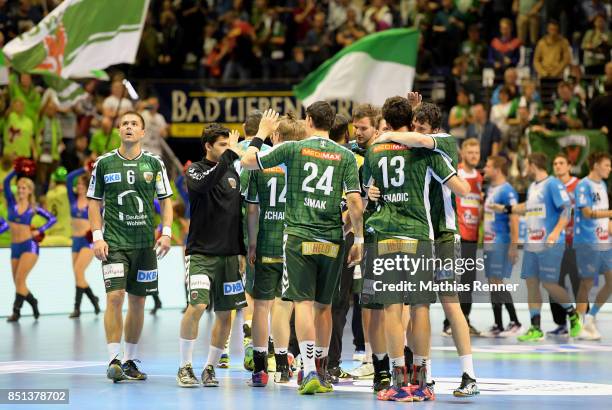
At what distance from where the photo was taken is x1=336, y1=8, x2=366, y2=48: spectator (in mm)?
26812

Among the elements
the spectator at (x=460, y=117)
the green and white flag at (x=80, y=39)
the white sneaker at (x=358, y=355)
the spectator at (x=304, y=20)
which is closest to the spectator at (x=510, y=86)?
the spectator at (x=460, y=117)

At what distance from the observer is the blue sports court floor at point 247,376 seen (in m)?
9.51

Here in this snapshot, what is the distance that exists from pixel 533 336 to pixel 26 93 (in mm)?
13259

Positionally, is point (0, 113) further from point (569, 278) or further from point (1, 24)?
point (569, 278)

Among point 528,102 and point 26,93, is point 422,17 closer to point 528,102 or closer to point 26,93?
point 528,102

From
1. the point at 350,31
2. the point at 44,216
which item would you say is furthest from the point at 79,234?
the point at 350,31

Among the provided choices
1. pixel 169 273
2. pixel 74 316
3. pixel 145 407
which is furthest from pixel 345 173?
pixel 169 273

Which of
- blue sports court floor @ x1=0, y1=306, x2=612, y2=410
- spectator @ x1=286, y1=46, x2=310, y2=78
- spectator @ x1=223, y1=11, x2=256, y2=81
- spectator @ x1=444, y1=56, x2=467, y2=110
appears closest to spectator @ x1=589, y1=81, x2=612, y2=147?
spectator @ x1=444, y1=56, x2=467, y2=110

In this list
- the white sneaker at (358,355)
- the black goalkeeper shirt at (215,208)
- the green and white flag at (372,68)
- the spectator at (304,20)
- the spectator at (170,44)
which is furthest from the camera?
the spectator at (170,44)

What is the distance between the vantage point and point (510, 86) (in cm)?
2388

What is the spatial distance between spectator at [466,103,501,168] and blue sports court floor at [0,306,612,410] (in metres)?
6.04

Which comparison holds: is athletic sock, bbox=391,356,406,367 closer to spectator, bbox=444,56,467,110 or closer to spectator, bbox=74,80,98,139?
spectator, bbox=444,56,467,110

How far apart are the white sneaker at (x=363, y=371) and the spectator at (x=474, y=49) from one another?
603 inches

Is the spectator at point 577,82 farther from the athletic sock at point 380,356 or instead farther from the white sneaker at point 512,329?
the athletic sock at point 380,356
